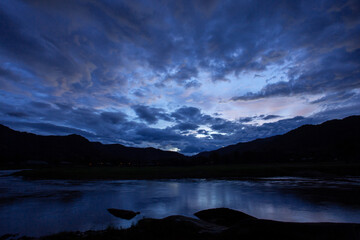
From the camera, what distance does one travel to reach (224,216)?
642 inches

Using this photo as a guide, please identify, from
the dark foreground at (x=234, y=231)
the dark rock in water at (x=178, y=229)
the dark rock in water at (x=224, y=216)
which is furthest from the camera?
the dark rock in water at (x=224, y=216)

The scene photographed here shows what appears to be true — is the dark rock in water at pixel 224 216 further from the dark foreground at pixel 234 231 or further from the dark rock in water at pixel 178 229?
the dark rock in water at pixel 178 229

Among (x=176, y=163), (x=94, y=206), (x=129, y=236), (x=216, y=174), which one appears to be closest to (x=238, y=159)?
(x=176, y=163)

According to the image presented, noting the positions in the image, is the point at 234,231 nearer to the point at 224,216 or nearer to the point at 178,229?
the point at 178,229

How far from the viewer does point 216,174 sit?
72750 mm

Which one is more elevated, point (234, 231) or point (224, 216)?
point (234, 231)

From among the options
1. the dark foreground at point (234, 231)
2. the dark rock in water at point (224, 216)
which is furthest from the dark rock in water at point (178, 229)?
the dark rock in water at point (224, 216)

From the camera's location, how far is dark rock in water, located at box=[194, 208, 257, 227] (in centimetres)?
1540

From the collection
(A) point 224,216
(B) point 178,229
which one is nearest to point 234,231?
(B) point 178,229

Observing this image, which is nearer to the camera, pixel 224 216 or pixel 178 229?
pixel 178 229

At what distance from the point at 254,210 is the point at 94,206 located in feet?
61.6

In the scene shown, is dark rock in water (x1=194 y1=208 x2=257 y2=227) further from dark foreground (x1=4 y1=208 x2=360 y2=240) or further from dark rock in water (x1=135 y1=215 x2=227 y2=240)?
dark rock in water (x1=135 y1=215 x2=227 y2=240)

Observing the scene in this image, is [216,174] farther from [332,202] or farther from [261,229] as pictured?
[261,229]

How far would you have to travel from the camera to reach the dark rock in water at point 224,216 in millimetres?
15396
